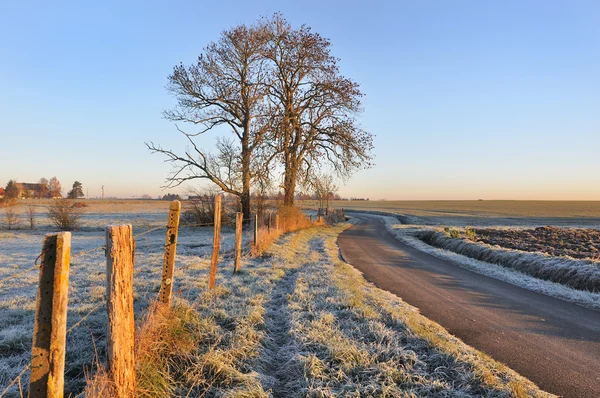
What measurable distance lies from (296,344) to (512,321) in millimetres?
4763

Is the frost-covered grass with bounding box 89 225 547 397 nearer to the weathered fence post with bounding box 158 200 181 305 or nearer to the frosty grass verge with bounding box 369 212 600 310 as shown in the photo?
the weathered fence post with bounding box 158 200 181 305

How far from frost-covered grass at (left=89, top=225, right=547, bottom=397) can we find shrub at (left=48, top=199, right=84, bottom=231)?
24331 millimetres

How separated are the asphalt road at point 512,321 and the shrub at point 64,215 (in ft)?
78.0

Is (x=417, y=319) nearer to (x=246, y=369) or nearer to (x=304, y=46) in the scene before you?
(x=246, y=369)

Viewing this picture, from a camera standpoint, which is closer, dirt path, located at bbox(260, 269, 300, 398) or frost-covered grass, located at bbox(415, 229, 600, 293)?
dirt path, located at bbox(260, 269, 300, 398)

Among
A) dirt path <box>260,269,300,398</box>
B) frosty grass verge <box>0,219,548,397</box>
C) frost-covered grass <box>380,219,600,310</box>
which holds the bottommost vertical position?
frost-covered grass <box>380,219,600,310</box>

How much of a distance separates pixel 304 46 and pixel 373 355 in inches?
952

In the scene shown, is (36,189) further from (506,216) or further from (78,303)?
(78,303)

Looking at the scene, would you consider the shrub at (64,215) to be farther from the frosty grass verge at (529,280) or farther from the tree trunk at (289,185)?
the frosty grass verge at (529,280)

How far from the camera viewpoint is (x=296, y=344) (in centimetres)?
521

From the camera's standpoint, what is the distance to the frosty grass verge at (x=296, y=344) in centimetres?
411

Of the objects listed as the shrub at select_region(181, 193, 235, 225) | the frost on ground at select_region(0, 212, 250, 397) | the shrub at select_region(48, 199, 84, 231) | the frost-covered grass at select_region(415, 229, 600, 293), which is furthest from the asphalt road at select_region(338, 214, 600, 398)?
the shrub at select_region(48, 199, 84, 231)

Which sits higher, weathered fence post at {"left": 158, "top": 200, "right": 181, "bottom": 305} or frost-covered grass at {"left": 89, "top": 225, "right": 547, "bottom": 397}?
weathered fence post at {"left": 158, "top": 200, "right": 181, "bottom": 305}

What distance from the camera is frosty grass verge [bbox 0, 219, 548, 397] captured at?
4.11m
